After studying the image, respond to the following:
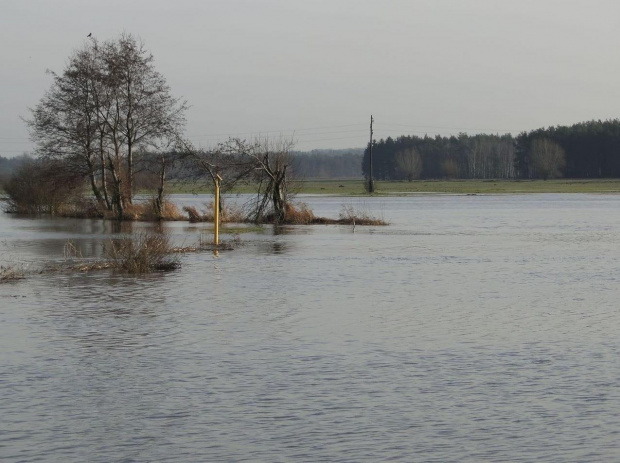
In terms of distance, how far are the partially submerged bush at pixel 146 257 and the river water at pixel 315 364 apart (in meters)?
0.75

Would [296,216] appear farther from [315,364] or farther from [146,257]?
[315,364]

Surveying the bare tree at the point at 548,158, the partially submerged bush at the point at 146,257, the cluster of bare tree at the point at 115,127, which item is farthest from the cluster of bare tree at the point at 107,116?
the bare tree at the point at 548,158

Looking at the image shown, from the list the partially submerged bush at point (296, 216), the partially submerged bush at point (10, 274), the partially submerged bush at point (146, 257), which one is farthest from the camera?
the partially submerged bush at point (296, 216)

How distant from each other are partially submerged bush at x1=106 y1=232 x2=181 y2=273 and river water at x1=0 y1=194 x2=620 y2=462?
75cm

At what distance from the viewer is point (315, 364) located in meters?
14.0

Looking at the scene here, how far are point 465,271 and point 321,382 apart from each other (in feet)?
48.4

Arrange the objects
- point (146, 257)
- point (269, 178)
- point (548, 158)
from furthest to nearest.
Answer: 1. point (548, 158)
2. point (269, 178)
3. point (146, 257)

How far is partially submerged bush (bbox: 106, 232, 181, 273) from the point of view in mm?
26453

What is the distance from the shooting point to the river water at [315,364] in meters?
10.1

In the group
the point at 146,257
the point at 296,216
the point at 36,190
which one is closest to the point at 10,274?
the point at 146,257

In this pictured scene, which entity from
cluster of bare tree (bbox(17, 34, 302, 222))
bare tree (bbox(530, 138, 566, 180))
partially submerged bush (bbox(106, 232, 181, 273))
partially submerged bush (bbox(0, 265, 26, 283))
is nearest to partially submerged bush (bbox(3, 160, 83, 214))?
cluster of bare tree (bbox(17, 34, 302, 222))

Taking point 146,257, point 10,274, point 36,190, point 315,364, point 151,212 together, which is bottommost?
point 315,364

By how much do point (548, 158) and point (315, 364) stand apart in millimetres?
150982

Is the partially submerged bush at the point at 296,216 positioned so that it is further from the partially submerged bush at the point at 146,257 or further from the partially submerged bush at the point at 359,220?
the partially submerged bush at the point at 146,257
